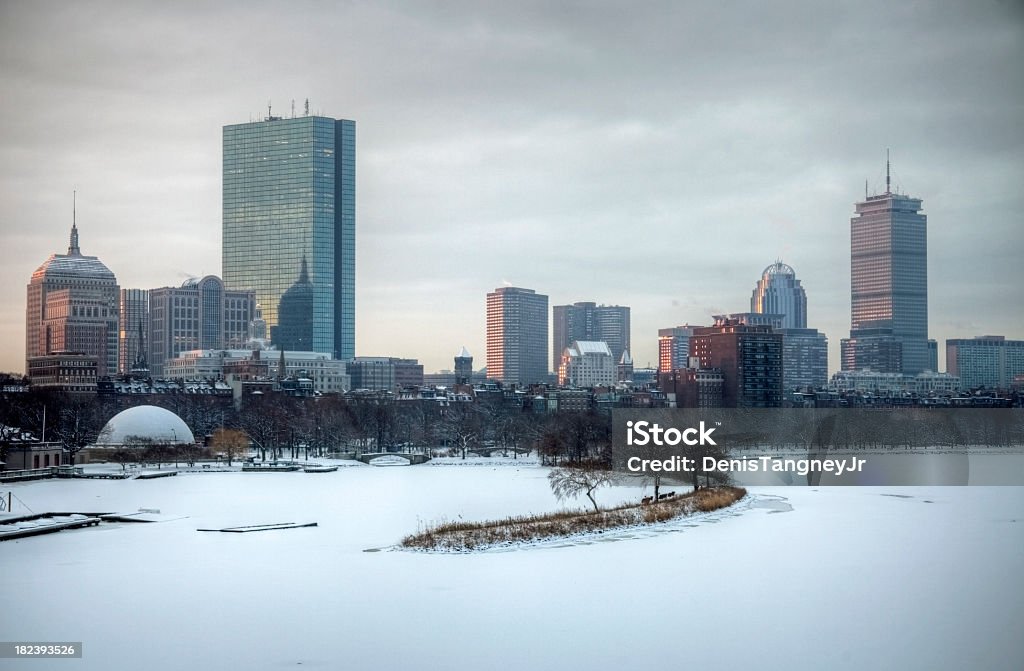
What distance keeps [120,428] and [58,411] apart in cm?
1560

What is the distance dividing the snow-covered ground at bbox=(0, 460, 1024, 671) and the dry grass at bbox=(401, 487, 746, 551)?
1207 millimetres

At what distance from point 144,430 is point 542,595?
3016 inches

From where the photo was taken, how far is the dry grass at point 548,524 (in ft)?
124

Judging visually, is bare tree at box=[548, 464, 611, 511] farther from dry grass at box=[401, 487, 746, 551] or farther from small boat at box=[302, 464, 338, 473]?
small boat at box=[302, 464, 338, 473]

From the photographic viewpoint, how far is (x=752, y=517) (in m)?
45.2

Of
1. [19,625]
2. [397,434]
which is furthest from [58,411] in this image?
[19,625]

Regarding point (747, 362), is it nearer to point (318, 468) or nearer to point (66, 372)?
point (66, 372)

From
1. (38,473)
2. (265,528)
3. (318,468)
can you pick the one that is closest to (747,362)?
(318,468)

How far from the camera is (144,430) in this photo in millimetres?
A: 99062

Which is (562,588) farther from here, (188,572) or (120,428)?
(120,428)

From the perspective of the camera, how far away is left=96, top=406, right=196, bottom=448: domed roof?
9750 centimetres

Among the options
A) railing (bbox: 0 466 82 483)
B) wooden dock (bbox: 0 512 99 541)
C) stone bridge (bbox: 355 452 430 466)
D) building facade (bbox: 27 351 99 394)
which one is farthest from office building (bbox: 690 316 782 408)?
wooden dock (bbox: 0 512 99 541)

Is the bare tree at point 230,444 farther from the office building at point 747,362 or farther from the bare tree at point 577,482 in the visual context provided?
the office building at point 747,362

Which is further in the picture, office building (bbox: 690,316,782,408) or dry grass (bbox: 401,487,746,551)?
office building (bbox: 690,316,782,408)
